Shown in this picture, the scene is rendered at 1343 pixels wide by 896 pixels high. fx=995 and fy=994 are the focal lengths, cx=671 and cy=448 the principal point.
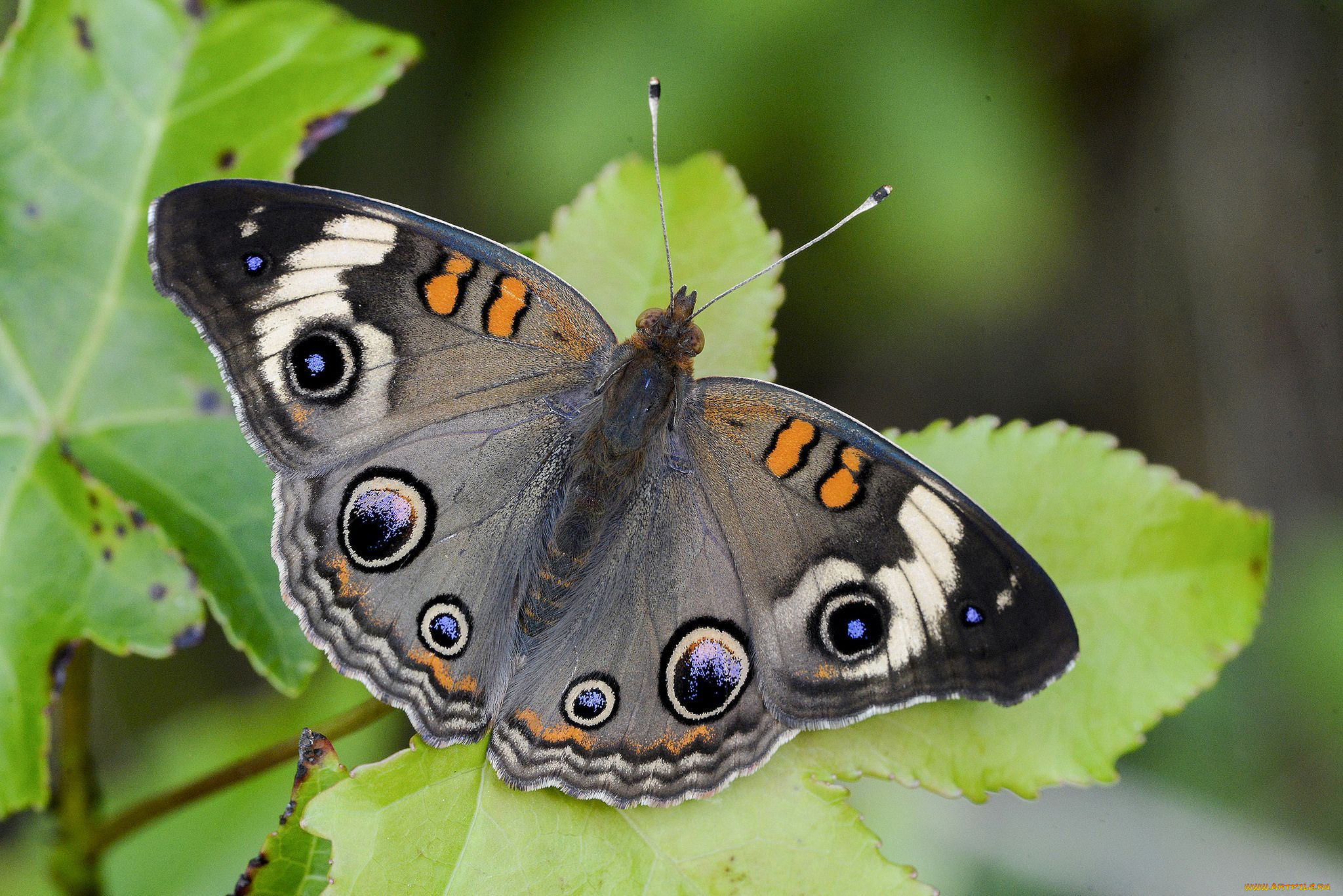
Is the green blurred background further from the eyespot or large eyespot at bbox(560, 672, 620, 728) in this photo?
the eyespot

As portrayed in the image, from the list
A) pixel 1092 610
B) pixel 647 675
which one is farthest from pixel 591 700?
pixel 1092 610

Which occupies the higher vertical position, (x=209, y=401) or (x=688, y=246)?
(x=688, y=246)

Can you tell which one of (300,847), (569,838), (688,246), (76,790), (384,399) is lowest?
(76,790)

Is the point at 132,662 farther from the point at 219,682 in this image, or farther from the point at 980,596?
the point at 980,596

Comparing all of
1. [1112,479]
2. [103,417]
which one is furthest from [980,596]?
[103,417]

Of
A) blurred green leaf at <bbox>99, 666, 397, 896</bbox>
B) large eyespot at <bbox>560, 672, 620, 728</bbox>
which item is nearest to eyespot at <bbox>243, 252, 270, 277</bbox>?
large eyespot at <bbox>560, 672, 620, 728</bbox>

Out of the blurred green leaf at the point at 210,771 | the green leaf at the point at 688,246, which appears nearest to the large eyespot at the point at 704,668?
the green leaf at the point at 688,246

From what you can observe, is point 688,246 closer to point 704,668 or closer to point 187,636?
point 704,668

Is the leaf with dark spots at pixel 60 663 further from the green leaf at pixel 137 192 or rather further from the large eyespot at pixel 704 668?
the large eyespot at pixel 704 668
